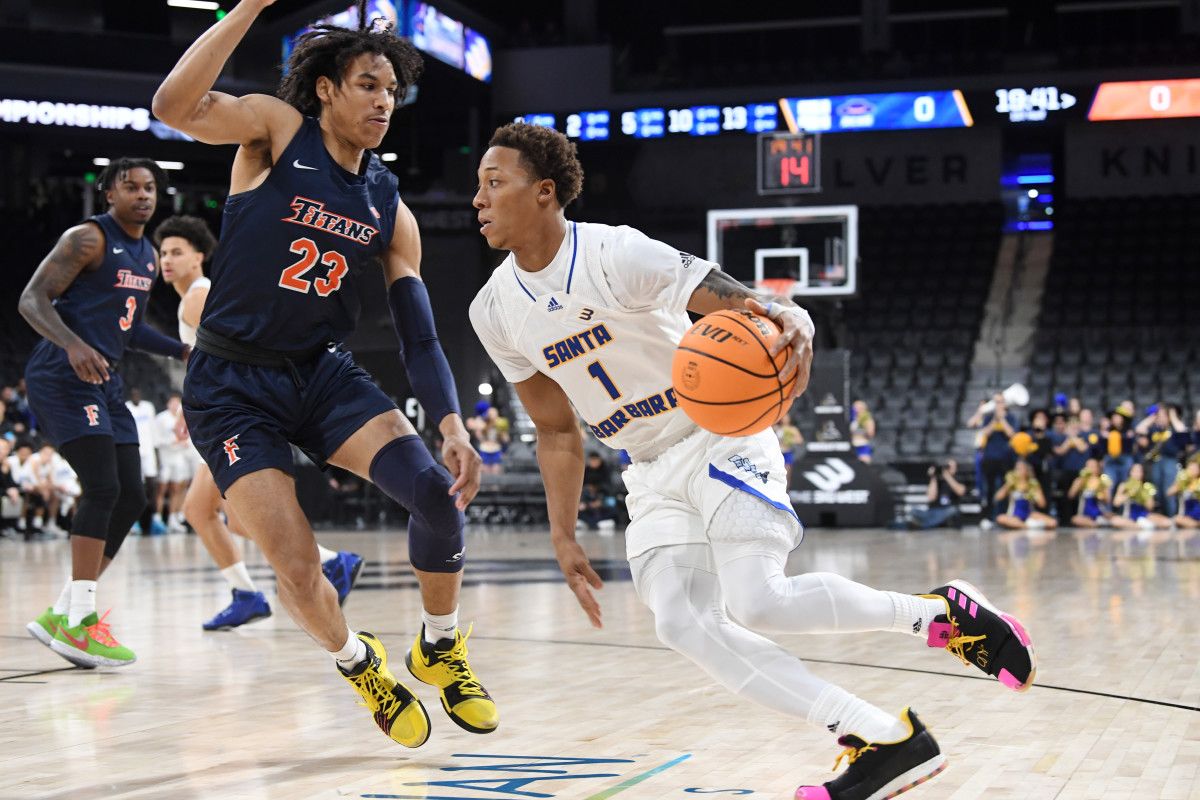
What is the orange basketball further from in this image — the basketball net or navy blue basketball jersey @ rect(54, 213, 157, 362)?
the basketball net

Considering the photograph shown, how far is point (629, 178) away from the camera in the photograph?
27.1 meters

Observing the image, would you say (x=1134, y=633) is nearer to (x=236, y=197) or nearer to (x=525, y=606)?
(x=525, y=606)

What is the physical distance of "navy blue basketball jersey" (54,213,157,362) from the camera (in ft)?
20.2

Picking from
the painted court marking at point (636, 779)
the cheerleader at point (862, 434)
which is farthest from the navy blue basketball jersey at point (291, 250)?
the cheerleader at point (862, 434)

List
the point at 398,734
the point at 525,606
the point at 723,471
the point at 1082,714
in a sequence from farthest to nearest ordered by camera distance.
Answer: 1. the point at 525,606
2. the point at 1082,714
3. the point at 398,734
4. the point at 723,471

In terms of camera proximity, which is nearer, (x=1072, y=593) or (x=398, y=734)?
(x=398, y=734)

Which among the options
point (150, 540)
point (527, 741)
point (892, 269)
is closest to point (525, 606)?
point (527, 741)

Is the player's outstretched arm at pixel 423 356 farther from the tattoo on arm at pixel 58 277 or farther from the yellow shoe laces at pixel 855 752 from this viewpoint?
the tattoo on arm at pixel 58 277

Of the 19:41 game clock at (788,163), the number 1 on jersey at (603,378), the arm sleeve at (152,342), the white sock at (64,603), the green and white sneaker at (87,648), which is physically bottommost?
A: the green and white sneaker at (87,648)

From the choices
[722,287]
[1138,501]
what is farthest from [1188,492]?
[722,287]

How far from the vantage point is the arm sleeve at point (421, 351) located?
13.7 feet

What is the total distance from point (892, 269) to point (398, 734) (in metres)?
20.9

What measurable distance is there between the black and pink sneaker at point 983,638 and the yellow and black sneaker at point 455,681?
143 centimetres

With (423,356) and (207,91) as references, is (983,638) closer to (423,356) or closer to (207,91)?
(423,356)
